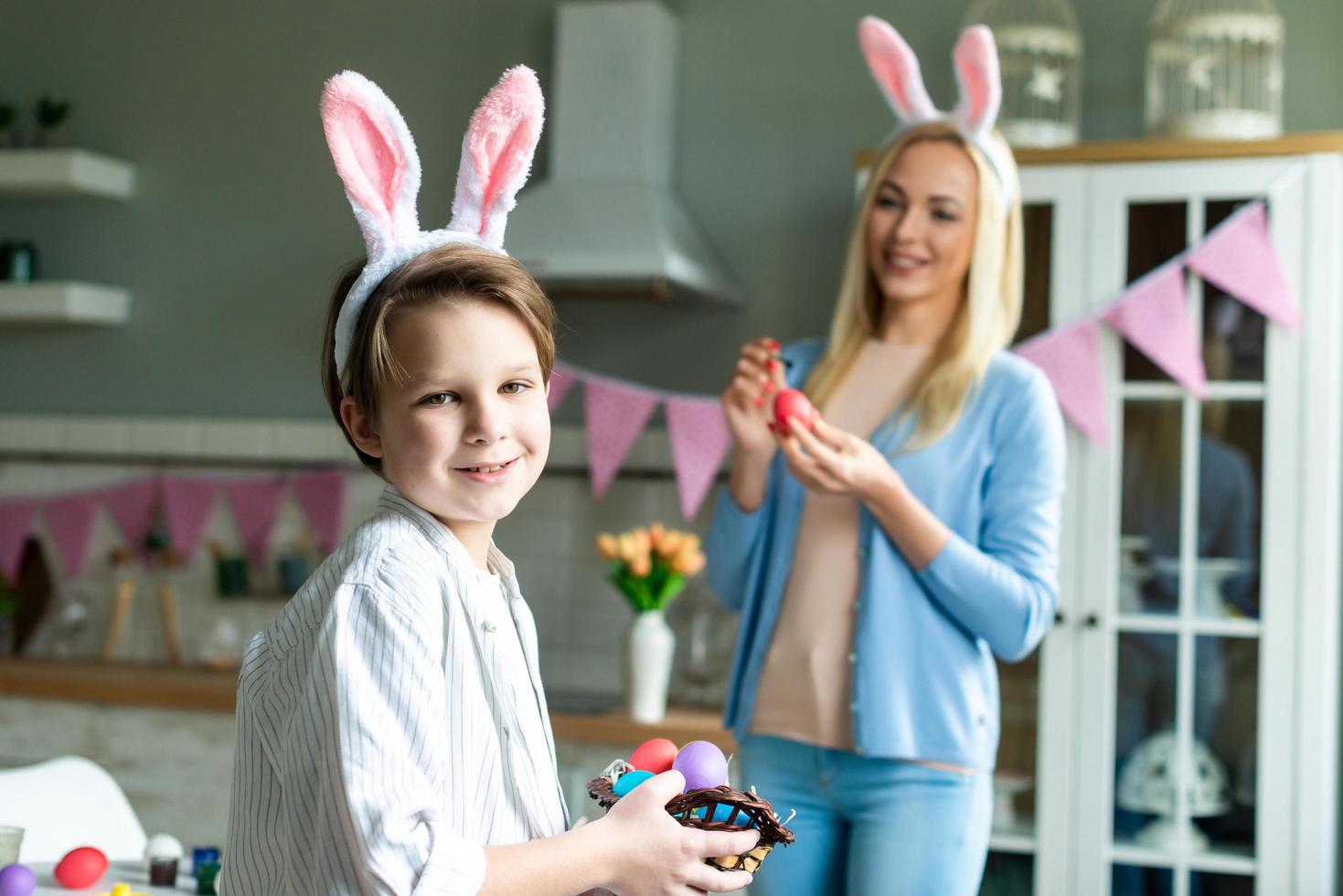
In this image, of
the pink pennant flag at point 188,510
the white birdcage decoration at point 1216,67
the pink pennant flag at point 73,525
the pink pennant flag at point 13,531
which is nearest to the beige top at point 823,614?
the white birdcage decoration at point 1216,67

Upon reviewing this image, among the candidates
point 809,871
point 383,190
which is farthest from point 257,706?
point 809,871

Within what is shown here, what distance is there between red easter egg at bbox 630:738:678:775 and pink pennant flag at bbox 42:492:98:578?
315cm

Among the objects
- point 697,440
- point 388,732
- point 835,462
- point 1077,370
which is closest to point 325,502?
point 697,440

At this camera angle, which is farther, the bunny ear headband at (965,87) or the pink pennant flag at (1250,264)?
the pink pennant flag at (1250,264)

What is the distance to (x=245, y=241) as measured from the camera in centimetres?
394

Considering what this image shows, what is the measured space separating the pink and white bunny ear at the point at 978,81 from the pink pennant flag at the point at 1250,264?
1.16m

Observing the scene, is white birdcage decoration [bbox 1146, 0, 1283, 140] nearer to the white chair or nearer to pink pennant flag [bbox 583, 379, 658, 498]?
pink pennant flag [bbox 583, 379, 658, 498]

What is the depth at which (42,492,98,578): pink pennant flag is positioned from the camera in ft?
13.0

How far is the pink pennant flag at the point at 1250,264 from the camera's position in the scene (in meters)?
2.87

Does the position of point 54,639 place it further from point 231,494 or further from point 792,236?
point 792,236

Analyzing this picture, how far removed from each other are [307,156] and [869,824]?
2.77 m

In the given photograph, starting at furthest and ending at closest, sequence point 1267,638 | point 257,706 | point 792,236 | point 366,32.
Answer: point 366,32, point 792,236, point 1267,638, point 257,706

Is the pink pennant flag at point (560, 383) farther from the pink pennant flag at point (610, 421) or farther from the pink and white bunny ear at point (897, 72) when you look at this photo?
the pink and white bunny ear at point (897, 72)

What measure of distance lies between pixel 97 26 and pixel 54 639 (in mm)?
1676
